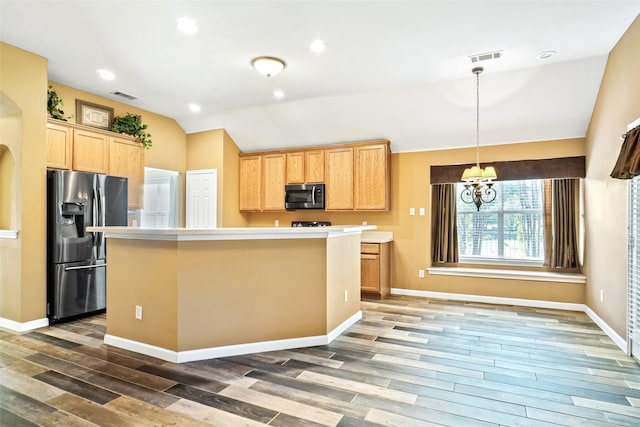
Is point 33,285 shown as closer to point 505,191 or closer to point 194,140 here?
point 194,140

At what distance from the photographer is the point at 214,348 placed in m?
3.08

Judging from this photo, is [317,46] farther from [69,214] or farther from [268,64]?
[69,214]

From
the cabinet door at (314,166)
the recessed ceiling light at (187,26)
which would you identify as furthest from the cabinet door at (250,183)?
the recessed ceiling light at (187,26)

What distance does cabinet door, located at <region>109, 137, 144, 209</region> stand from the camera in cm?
500

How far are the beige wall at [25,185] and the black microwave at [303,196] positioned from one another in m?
3.47

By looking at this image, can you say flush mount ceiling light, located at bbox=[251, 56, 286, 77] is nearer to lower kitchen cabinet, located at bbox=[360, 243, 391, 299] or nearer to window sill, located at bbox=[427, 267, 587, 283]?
lower kitchen cabinet, located at bbox=[360, 243, 391, 299]

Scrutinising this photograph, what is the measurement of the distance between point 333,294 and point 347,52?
2.56 m

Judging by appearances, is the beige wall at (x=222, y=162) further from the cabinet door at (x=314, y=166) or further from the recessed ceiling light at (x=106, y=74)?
the recessed ceiling light at (x=106, y=74)

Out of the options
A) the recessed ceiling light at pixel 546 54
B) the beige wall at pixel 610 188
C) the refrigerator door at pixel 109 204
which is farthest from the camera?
the refrigerator door at pixel 109 204

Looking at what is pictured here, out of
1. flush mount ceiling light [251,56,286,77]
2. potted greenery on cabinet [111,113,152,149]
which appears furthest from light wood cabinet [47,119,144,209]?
flush mount ceiling light [251,56,286,77]

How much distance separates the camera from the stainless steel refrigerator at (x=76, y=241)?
4.07 meters

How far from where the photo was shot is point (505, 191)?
5.44 m

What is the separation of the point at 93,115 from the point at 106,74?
1.00 meters

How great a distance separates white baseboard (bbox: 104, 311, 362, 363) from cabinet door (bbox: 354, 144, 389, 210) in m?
2.63
